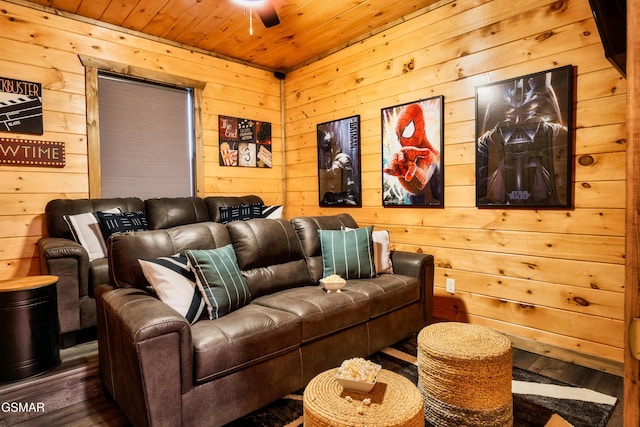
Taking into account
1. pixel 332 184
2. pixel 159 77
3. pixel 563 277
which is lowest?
pixel 563 277

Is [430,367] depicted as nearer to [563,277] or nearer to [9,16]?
[563,277]

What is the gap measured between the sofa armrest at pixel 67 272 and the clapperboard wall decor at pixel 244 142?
78.3 inches

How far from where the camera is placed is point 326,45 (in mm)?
4078

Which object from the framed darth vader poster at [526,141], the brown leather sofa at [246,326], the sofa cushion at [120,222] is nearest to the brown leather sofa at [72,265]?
the sofa cushion at [120,222]

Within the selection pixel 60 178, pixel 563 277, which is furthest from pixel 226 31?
pixel 563 277

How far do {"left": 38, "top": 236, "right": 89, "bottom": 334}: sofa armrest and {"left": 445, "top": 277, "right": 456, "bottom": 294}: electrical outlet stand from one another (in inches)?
115

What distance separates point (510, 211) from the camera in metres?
2.75

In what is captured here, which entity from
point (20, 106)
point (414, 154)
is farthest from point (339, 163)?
point (20, 106)

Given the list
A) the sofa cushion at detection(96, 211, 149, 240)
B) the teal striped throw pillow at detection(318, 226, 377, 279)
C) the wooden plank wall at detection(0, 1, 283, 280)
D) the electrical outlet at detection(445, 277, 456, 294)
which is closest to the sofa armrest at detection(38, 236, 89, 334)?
the sofa cushion at detection(96, 211, 149, 240)

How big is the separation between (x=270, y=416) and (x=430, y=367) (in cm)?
86

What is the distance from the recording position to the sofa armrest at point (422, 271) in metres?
2.89

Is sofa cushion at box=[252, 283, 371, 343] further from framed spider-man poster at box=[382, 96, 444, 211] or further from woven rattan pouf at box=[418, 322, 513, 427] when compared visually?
framed spider-man poster at box=[382, 96, 444, 211]

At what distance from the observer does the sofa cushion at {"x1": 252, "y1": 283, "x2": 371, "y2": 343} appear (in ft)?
6.91

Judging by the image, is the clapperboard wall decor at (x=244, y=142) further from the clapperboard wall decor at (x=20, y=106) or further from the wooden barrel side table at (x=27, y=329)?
the wooden barrel side table at (x=27, y=329)
